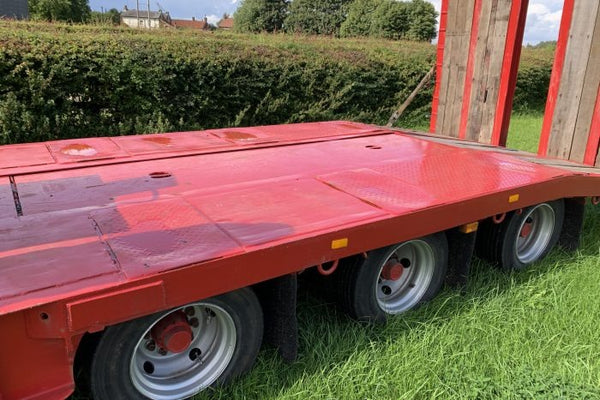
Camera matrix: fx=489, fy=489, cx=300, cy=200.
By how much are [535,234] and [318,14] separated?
6381cm

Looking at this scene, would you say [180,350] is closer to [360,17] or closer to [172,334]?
Answer: [172,334]

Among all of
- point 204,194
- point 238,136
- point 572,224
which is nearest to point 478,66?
point 572,224

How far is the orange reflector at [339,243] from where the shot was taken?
8.05 ft

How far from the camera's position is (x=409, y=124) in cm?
1251

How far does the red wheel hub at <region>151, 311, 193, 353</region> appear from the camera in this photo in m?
2.27

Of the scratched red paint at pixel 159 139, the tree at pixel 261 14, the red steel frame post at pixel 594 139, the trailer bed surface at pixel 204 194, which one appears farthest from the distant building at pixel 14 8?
the tree at pixel 261 14

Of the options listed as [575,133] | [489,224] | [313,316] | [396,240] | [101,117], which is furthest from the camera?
[101,117]

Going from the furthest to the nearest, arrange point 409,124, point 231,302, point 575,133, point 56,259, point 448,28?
point 409,124, point 448,28, point 575,133, point 231,302, point 56,259

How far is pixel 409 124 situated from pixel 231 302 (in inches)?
428

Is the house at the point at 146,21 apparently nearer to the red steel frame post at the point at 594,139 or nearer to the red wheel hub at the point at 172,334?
the red steel frame post at the point at 594,139

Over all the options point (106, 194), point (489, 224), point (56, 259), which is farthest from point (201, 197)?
point (489, 224)

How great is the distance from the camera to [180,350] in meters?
2.31

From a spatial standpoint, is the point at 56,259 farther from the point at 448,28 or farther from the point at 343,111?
the point at 343,111

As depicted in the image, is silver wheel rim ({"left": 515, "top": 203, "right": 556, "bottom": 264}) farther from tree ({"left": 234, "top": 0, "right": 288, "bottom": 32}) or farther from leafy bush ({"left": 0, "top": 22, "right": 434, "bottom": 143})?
tree ({"left": 234, "top": 0, "right": 288, "bottom": 32})
